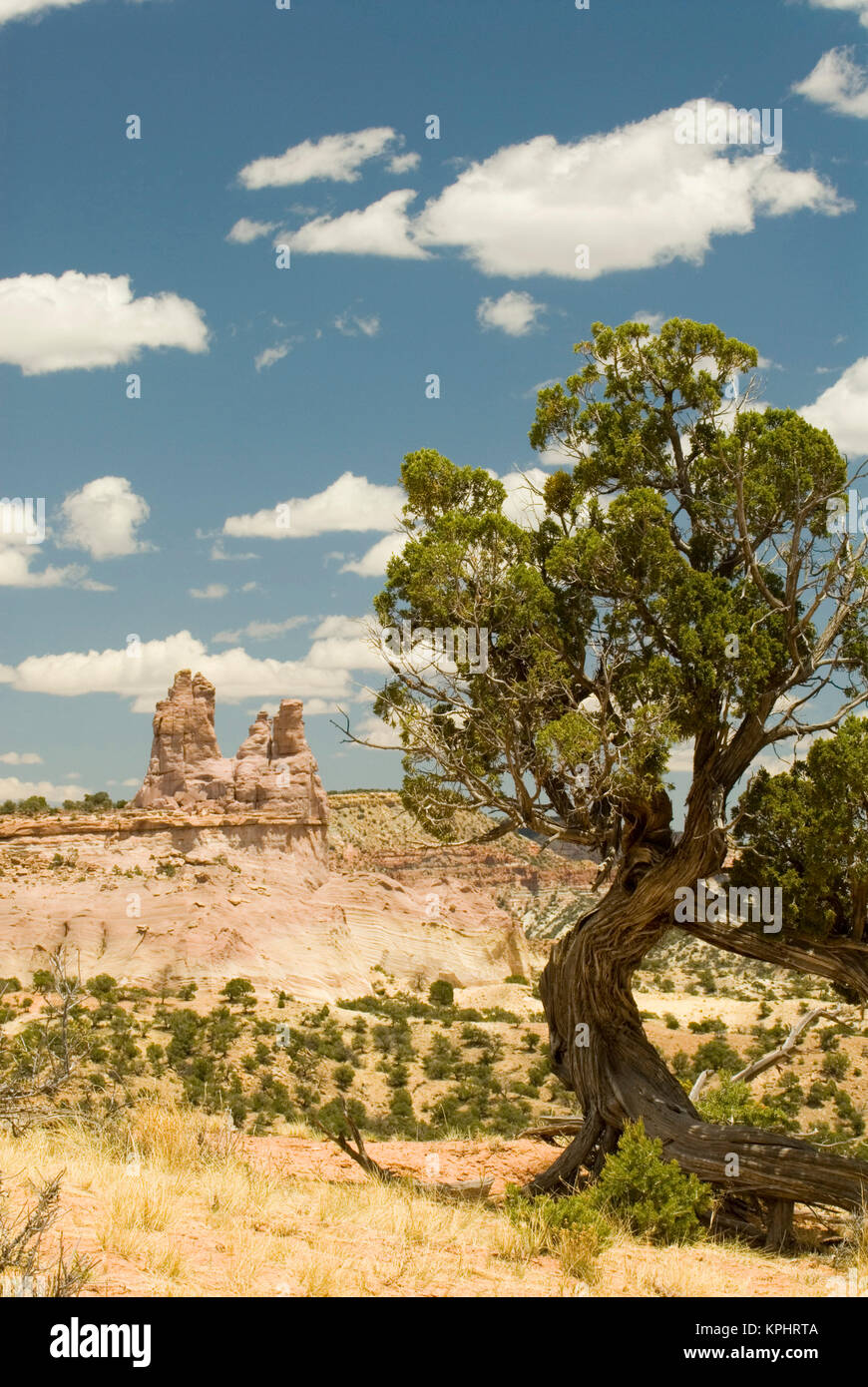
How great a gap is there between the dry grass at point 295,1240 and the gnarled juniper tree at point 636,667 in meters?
2.61

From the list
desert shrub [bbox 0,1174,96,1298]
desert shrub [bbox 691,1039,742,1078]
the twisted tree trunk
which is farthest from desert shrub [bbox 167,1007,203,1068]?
desert shrub [bbox 0,1174,96,1298]

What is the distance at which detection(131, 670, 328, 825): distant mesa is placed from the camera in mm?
60094

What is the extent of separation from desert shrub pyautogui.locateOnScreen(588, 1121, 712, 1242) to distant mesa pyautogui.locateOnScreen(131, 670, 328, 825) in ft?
161

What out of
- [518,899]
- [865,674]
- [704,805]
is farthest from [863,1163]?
[518,899]

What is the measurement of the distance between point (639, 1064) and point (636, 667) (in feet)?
15.2

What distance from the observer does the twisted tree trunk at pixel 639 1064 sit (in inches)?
421

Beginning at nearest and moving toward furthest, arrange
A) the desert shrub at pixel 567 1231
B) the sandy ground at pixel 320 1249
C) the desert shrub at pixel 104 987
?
the sandy ground at pixel 320 1249
the desert shrub at pixel 567 1231
the desert shrub at pixel 104 987

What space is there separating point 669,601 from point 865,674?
2.63 m

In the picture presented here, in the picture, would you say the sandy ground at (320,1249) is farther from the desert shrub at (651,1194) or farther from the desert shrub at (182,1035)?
the desert shrub at (182,1035)

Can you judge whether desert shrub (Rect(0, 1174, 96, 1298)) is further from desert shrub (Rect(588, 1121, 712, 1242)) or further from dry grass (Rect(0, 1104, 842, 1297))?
desert shrub (Rect(588, 1121, 712, 1242))

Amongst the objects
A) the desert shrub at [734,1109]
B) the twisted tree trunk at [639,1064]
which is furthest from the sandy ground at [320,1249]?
the desert shrub at [734,1109]

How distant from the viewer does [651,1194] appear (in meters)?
10.2

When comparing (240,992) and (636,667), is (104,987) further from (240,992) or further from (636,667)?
(636,667)
